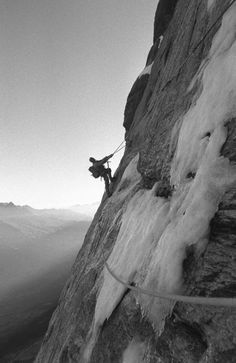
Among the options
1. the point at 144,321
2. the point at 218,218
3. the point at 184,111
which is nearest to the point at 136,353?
the point at 144,321

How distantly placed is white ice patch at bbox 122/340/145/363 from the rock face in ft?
0.05

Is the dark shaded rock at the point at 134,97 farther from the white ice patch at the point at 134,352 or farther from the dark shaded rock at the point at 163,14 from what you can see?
the white ice patch at the point at 134,352

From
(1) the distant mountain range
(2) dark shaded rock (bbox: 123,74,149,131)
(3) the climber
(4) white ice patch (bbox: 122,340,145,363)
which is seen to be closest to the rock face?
(4) white ice patch (bbox: 122,340,145,363)

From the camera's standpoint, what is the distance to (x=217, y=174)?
367 cm

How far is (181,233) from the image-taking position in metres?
3.88

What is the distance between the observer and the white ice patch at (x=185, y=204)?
369 cm

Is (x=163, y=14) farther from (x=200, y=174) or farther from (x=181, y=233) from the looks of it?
(x=181, y=233)

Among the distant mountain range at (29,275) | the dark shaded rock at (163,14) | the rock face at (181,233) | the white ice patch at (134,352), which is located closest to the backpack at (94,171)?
the rock face at (181,233)

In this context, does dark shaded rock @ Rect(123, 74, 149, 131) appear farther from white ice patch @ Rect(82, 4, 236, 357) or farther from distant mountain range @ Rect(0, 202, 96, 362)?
distant mountain range @ Rect(0, 202, 96, 362)

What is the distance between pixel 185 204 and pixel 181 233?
2.02 ft

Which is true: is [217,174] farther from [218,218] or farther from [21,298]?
[21,298]

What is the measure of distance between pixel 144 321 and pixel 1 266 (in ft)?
425

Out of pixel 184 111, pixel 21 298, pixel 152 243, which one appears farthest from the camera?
pixel 21 298

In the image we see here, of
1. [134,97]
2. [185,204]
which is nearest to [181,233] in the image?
[185,204]
